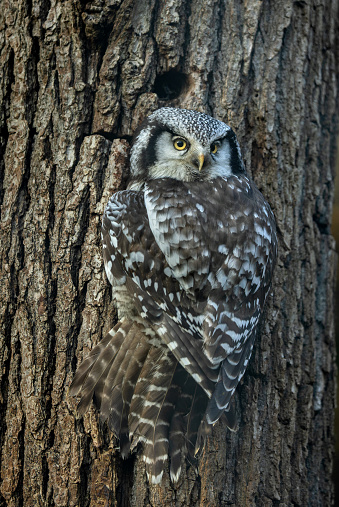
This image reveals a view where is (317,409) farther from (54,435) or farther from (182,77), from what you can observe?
(182,77)

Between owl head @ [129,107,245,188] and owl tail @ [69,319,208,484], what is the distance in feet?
2.20

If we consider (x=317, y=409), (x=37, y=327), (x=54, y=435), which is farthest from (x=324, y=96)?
(x=54, y=435)

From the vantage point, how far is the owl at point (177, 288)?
66.2 inches

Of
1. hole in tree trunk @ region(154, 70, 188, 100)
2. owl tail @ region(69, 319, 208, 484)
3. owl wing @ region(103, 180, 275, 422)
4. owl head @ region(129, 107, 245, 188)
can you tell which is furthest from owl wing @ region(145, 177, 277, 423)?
hole in tree trunk @ region(154, 70, 188, 100)

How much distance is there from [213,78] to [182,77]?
0.46ft

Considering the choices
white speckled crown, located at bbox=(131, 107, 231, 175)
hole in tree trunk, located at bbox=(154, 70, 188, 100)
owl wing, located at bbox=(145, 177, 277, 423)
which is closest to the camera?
owl wing, located at bbox=(145, 177, 277, 423)

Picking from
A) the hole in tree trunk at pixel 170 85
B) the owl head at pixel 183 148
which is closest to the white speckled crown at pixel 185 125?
the owl head at pixel 183 148

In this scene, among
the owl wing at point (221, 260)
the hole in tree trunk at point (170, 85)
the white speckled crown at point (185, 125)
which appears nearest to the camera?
the owl wing at point (221, 260)

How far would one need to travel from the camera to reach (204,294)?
1.70 m

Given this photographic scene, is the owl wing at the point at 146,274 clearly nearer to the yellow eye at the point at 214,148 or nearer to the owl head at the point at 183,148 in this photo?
the owl head at the point at 183,148

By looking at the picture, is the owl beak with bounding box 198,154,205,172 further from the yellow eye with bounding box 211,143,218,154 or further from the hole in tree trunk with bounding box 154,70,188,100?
the hole in tree trunk with bounding box 154,70,188,100

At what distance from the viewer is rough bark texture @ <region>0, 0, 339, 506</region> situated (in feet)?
5.83

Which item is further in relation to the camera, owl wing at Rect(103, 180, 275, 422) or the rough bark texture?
the rough bark texture

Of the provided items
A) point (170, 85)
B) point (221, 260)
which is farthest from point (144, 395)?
point (170, 85)
